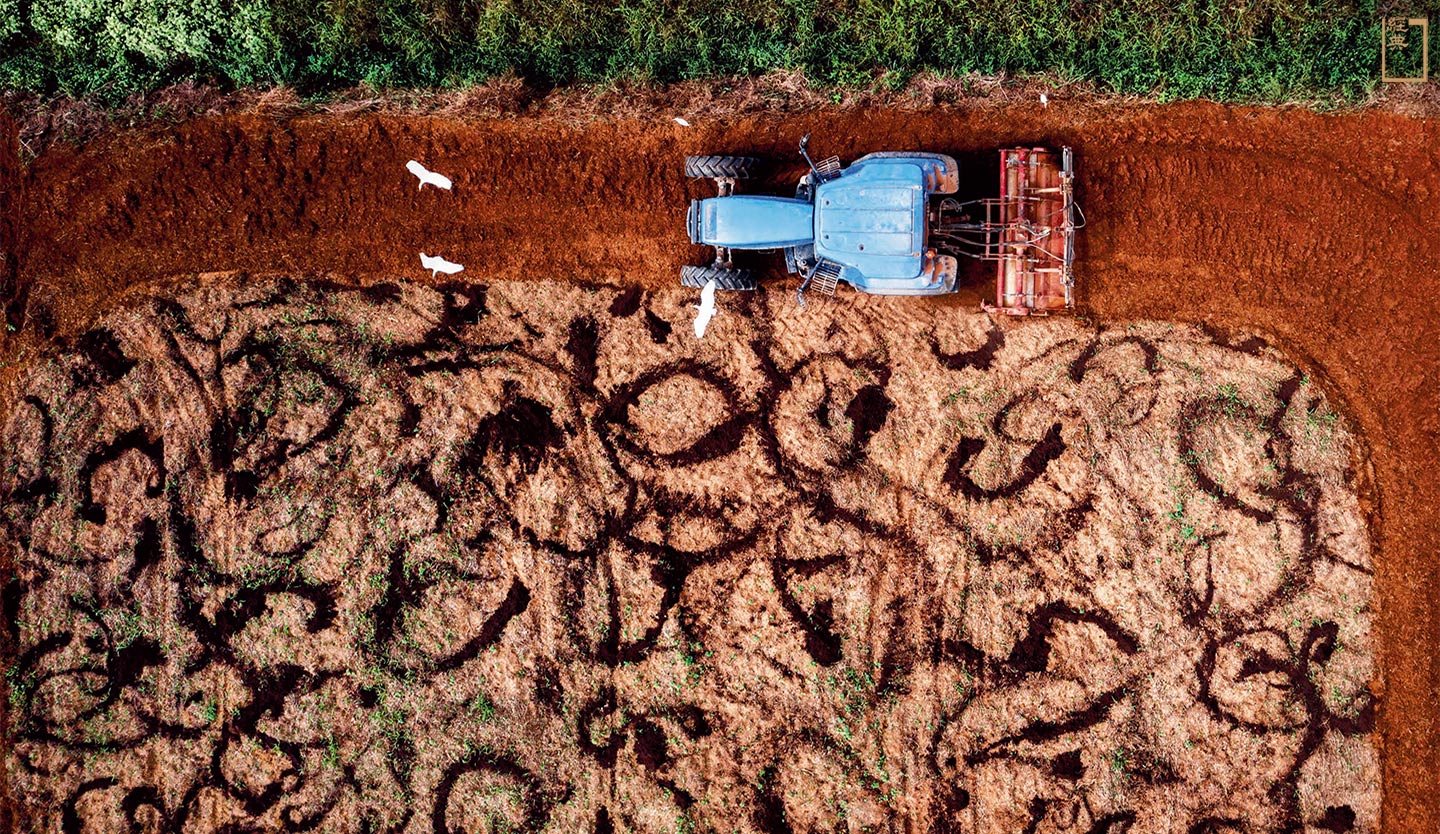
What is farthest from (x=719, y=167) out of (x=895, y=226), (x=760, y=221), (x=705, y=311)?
(x=895, y=226)

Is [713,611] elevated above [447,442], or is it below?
below

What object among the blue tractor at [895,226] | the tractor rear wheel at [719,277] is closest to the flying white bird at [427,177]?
the blue tractor at [895,226]

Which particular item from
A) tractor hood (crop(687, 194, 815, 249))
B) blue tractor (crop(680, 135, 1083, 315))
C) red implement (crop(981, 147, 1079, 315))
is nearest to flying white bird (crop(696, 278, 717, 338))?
blue tractor (crop(680, 135, 1083, 315))

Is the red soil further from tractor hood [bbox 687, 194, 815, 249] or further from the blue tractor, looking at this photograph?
tractor hood [bbox 687, 194, 815, 249]

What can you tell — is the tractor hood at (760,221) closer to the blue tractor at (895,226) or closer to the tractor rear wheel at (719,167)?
the blue tractor at (895,226)

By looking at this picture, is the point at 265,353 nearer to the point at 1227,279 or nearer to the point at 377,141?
the point at 377,141

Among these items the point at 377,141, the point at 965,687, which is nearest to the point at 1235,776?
the point at 965,687

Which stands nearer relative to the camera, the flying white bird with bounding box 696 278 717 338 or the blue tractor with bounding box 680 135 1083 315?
the blue tractor with bounding box 680 135 1083 315
